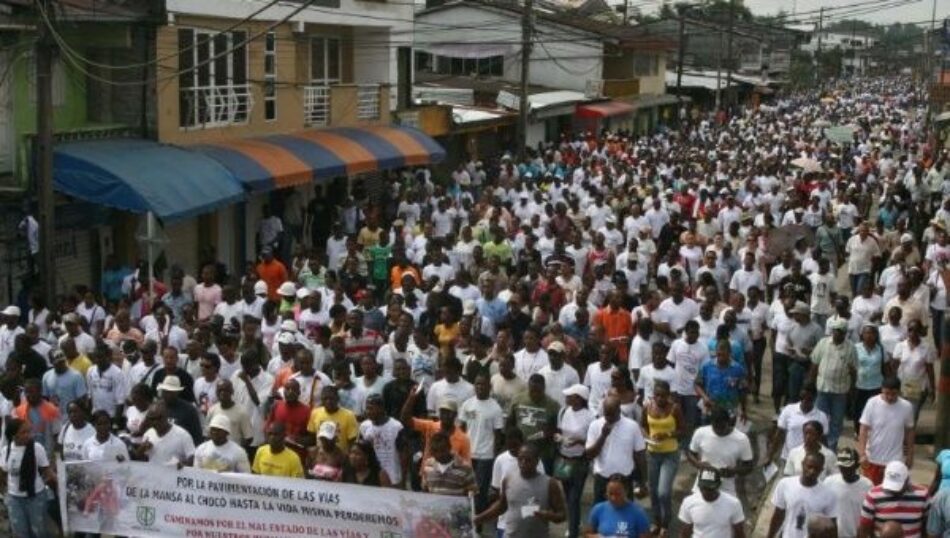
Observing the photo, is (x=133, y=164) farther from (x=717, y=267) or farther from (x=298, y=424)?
(x=298, y=424)

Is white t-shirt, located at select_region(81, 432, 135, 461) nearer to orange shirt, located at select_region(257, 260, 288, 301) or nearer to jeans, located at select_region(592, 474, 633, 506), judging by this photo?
jeans, located at select_region(592, 474, 633, 506)

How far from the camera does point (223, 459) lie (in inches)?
364

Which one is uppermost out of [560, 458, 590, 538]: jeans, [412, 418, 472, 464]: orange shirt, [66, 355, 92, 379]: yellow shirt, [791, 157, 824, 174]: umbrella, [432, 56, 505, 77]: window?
[432, 56, 505, 77]: window

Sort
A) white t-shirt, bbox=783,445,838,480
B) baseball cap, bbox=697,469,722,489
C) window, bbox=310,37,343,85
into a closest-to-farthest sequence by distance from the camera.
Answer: baseball cap, bbox=697,469,722,489
white t-shirt, bbox=783,445,838,480
window, bbox=310,37,343,85

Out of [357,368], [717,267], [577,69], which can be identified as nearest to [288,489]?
[357,368]

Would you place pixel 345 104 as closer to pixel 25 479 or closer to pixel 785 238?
pixel 785 238

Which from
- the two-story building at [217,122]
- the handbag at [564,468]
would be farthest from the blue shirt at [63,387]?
the two-story building at [217,122]

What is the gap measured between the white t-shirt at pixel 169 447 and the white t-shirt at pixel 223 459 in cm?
24

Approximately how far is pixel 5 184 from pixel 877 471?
11255 millimetres

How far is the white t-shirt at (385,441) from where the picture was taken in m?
9.66

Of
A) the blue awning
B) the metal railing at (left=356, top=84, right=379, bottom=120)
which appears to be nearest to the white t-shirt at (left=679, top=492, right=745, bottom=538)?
the blue awning

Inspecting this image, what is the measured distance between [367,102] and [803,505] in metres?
20.4

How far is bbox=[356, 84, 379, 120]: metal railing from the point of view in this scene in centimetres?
2736

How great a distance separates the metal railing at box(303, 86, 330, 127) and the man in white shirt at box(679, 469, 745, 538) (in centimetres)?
1799
